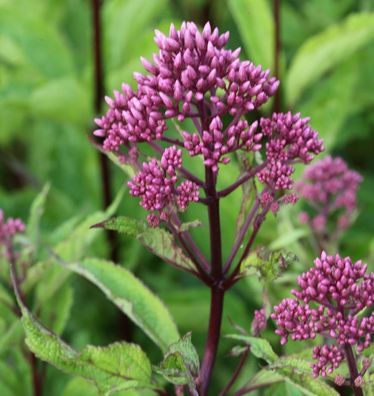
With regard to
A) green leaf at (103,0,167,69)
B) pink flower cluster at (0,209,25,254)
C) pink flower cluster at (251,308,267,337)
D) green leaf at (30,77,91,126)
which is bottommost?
pink flower cluster at (251,308,267,337)

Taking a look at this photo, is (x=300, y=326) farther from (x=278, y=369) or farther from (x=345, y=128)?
(x=345, y=128)

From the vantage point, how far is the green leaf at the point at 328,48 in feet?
6.06

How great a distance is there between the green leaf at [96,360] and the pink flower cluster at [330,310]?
0.24 metres

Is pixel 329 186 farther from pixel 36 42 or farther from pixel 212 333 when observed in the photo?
pixel 36 42

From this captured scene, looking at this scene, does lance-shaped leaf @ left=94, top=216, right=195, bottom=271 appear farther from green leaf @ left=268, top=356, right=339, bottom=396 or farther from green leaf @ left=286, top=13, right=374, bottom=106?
green leaf @ left=286, top=13, right=374, bottom=106

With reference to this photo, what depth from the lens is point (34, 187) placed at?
2338 mm

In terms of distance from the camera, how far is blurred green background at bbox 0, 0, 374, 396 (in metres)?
1.85

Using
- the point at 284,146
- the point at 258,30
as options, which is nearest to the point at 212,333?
the point at 284,146

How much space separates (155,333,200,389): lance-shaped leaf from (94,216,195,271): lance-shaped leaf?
113 millimetres

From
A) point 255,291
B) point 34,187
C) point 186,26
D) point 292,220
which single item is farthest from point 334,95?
point 186,26

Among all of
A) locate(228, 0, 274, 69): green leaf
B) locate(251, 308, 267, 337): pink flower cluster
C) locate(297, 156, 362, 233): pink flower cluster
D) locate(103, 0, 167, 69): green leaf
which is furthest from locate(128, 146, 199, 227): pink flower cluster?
locate(103, 0, 167, 69): green leaf

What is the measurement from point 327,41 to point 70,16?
4.11 ft

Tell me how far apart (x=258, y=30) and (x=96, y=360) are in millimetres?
1178

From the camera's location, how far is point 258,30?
2.02m
